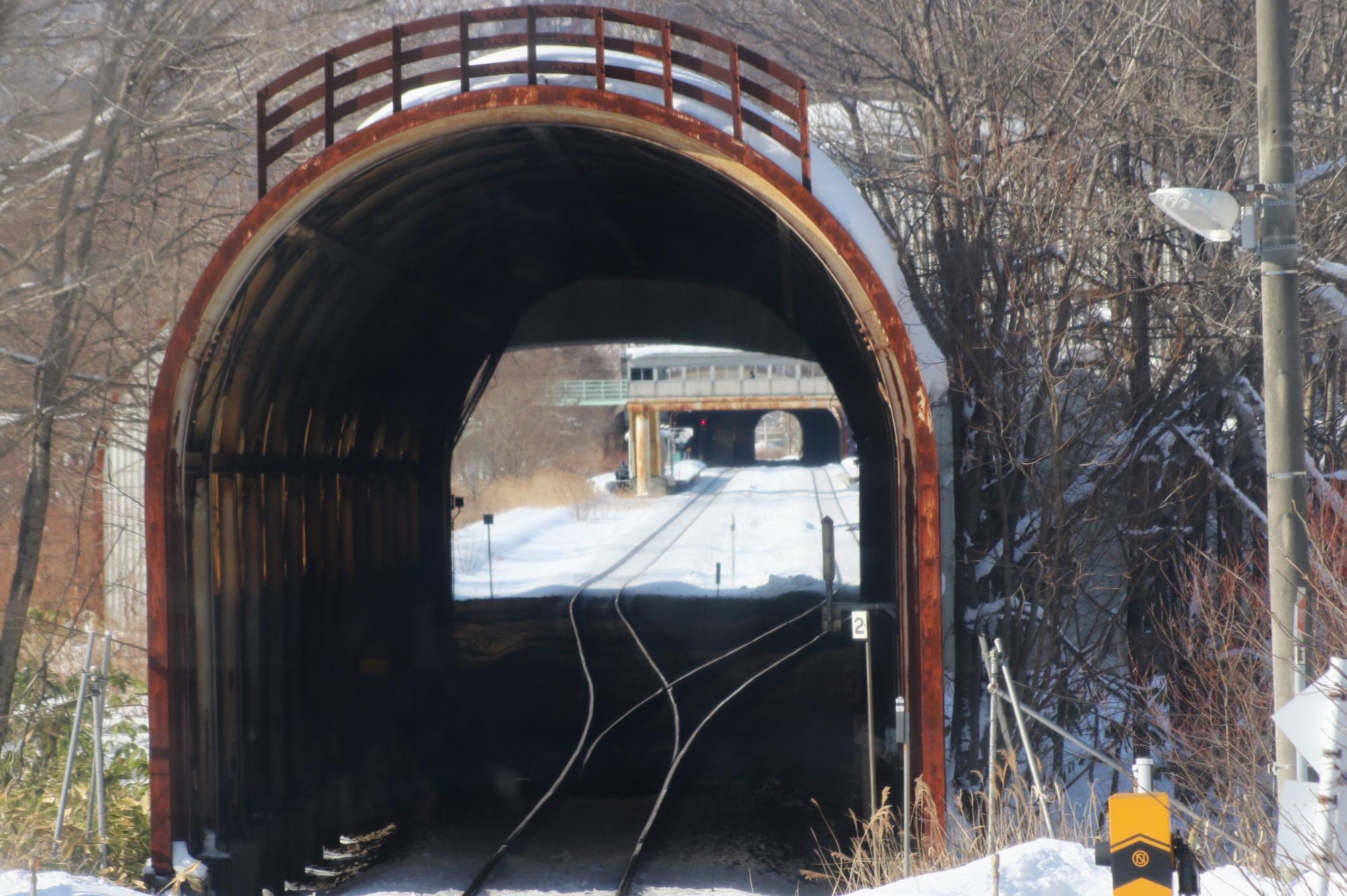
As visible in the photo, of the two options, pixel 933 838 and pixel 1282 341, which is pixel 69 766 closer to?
pixel 933 838

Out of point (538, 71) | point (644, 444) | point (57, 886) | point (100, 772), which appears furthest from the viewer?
point (644, 444)

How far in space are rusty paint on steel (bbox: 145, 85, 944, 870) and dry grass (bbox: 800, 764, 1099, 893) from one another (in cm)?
45

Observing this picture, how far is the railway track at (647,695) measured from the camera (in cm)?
993

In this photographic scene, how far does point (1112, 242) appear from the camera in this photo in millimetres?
10922

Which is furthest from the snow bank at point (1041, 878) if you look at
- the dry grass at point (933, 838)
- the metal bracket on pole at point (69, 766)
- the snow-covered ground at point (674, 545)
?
the snow-covered ground at point (674, 545)

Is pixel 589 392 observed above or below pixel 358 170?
above

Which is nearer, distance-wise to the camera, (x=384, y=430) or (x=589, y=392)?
(x=384, y=430)

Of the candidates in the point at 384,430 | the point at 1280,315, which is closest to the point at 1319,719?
the point at 1280,315

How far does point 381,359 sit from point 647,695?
6.18 metres

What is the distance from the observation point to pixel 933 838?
327 inches

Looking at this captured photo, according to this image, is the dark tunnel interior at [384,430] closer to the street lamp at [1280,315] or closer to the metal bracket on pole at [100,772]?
the metal bracket on pole at [100,772]

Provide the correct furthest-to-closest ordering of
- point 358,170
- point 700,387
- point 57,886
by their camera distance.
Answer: point 700,387, point 358,170, point 57,886

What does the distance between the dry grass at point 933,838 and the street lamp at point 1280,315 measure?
194 centimetres

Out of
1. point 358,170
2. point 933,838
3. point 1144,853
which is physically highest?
point 358,170
